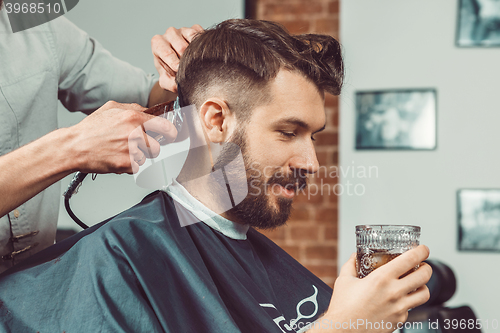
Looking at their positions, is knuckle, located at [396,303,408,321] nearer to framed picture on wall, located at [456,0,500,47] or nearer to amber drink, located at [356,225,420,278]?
amber drink, located at [356,225,420,278]

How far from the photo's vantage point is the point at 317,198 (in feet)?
8.40

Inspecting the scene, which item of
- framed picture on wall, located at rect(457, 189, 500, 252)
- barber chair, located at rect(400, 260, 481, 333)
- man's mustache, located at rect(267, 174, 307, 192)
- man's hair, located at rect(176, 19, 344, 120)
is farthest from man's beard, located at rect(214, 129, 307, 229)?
framed picture on wall, located at rect(457, 189, 500, 252)

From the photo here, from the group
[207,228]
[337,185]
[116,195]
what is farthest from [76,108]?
[337,185]

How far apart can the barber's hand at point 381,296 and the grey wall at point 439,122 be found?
1551mm

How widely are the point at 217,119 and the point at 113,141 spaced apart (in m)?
0.34

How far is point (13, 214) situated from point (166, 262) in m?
0.57

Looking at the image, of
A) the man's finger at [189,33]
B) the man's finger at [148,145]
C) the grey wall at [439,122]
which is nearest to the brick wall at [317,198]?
the grey wall at [439,122]

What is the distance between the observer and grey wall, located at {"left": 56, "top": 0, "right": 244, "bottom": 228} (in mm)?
1520

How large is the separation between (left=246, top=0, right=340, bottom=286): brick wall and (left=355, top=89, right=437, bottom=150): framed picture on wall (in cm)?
18

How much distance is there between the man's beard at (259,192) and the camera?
118 centimetres

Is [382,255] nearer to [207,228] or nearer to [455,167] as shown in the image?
[207,228]

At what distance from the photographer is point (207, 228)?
1.19 meters

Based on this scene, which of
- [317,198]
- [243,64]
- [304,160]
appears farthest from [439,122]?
[243,64]

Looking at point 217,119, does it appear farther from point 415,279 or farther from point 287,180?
point 415,279
